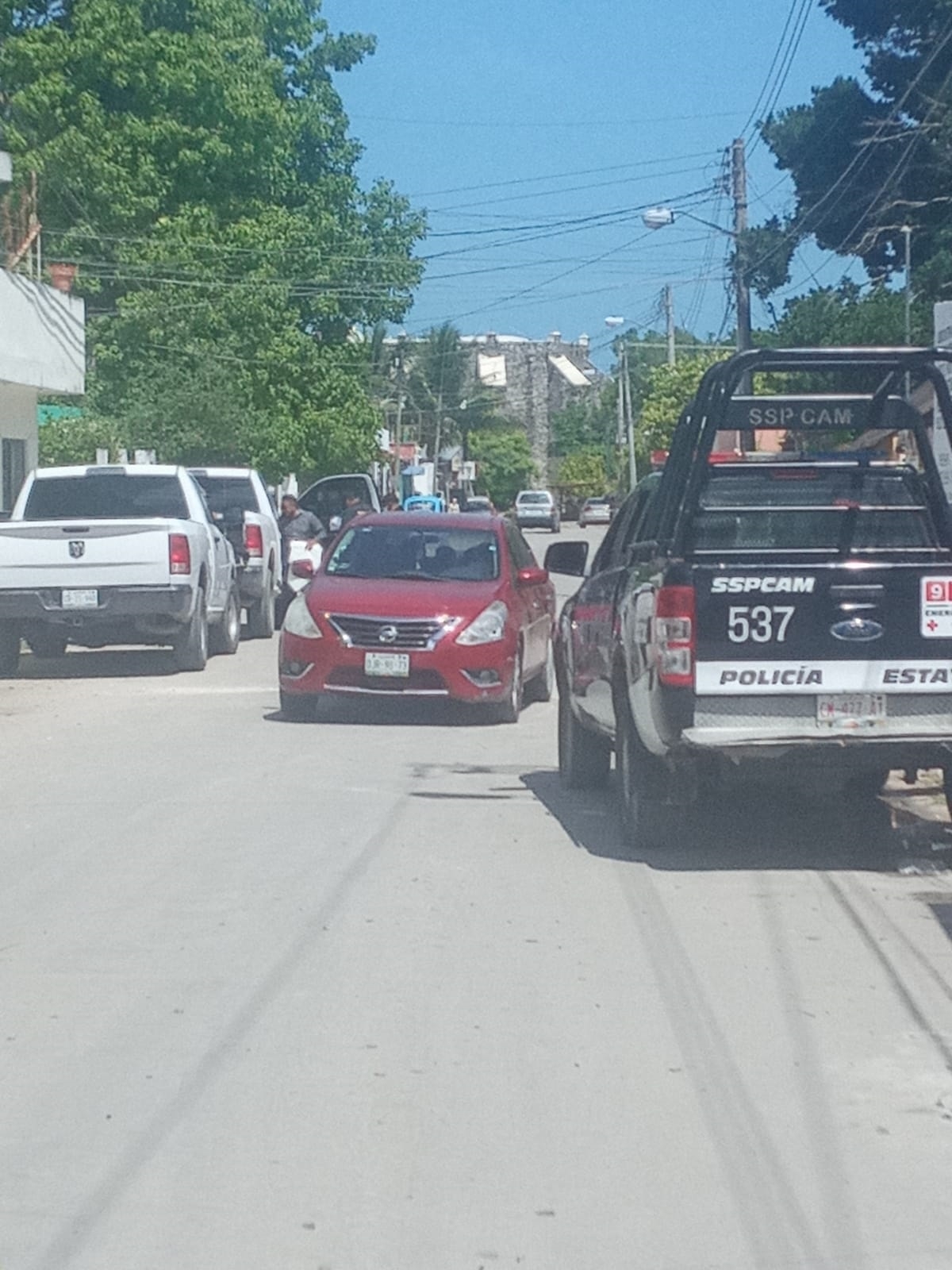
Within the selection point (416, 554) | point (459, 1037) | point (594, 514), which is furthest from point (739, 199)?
point (594, 514)

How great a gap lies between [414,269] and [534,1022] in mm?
43732

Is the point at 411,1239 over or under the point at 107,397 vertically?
under

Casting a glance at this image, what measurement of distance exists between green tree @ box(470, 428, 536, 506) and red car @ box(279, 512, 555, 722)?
9861 centimetres

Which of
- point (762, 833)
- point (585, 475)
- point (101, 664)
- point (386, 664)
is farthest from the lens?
point (585, 475)

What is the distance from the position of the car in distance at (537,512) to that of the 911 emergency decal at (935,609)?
6186 centimetres

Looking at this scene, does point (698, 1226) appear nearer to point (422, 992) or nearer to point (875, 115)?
point (422, 992)

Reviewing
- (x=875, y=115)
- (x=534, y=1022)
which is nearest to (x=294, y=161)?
(x=875, y=115)

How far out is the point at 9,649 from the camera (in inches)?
749

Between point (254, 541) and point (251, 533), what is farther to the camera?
point (254, 541)

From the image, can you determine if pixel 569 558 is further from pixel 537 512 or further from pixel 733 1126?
pixel 537 512

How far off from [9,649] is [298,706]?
16.2 ft

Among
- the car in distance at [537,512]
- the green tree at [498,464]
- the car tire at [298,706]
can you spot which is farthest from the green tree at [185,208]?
the green tree at [498,464]

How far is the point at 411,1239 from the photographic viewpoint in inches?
190

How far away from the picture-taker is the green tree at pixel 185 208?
43531 mm
